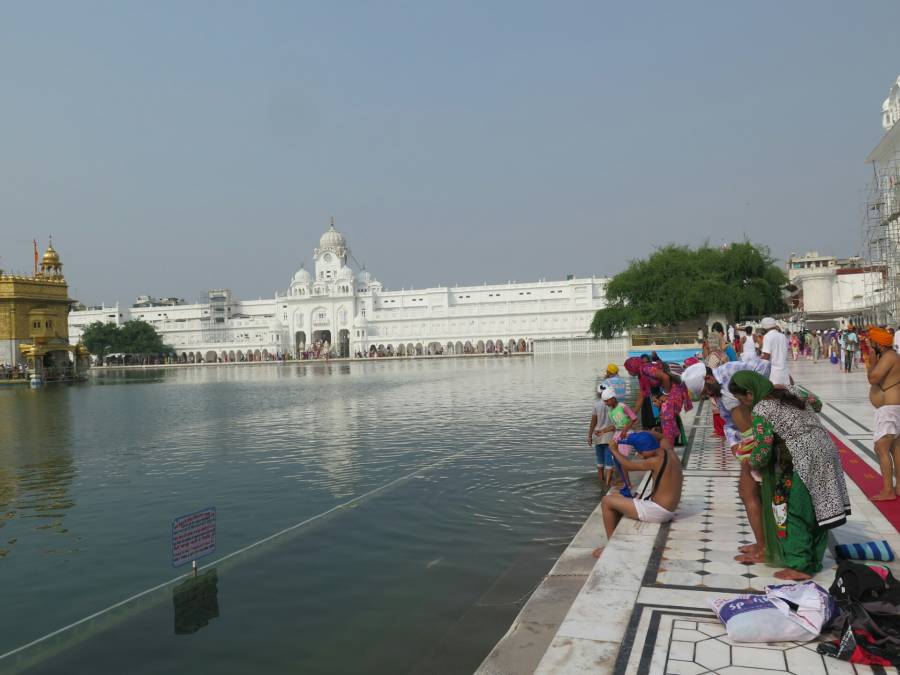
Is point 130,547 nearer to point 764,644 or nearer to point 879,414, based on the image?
point 764,644

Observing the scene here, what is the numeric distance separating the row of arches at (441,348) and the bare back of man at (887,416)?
74.0m

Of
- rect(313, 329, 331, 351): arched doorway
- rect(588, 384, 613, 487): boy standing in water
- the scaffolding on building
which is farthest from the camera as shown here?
rect(313, 329, 331, 351): arched doorway

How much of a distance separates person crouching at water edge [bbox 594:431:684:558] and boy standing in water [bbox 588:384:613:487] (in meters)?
1.80

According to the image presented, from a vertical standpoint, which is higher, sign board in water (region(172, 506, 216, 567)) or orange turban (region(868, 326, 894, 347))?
orange turban (region(868, 326, 894, 347))

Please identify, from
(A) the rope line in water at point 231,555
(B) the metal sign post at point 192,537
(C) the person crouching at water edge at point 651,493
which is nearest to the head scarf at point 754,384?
(C) the person crouching at water edge at point 651,493

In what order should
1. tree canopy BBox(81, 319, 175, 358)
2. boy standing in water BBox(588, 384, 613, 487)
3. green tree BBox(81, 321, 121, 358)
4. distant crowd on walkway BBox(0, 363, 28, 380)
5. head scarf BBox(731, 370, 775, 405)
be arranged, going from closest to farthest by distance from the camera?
head scarf BBox(731, 370, 775, 405) → boy standing in water BBox(588, 384, 613, 487) → distant crowd on walkway BBox(0, 363, 28, 380) → green tree BBox(81, 321, 121, 358) → tree canopy BBox(81, 319, 175, 358)

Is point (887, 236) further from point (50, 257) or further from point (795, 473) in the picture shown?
point (50, 257)

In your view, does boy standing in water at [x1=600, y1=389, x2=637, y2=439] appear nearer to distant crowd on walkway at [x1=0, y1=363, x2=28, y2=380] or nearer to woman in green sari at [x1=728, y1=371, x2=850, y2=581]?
woman in green sari at [x1=728, y1=371, x2=850, y2=581]

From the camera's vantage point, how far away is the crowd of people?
13.7 ft

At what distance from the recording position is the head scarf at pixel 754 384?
14.1 feet

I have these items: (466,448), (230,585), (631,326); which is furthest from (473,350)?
(230,585)

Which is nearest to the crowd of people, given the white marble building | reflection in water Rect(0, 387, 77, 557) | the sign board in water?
the sign board in water

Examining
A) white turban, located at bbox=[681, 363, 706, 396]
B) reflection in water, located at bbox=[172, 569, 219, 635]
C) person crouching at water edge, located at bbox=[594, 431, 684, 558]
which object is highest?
white turban, located at bbox=[681, 363, 706, 396]

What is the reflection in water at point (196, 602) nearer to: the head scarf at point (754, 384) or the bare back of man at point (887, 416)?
the head scarf at point (754, 384)
